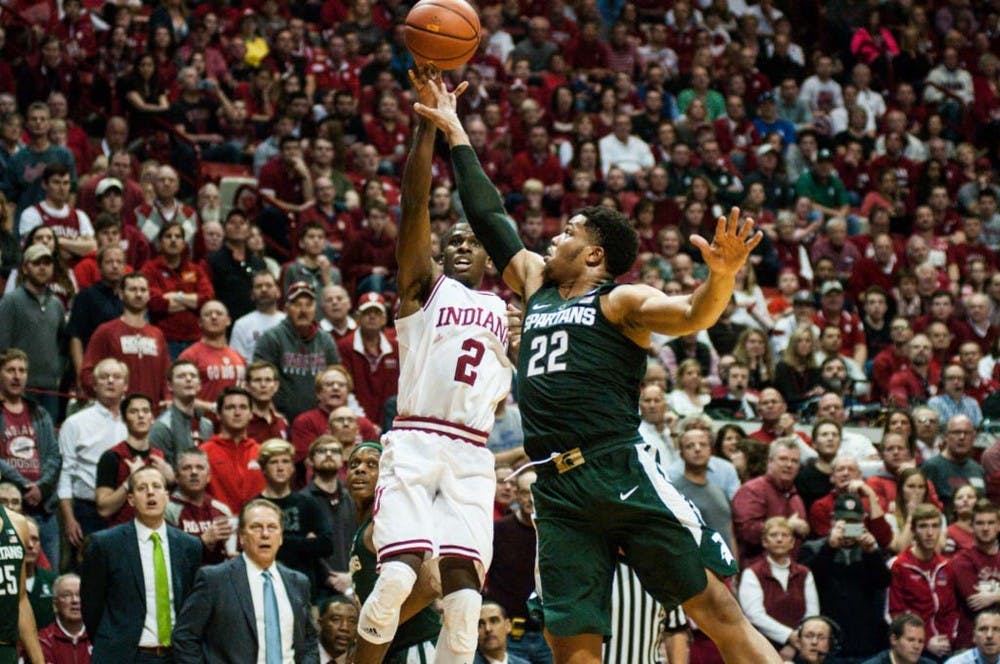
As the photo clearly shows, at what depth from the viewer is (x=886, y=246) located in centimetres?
1758

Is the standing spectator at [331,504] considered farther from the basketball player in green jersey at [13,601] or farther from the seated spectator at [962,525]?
the seated spectator at [962,525]

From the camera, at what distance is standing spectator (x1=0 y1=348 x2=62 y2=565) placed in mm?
10586

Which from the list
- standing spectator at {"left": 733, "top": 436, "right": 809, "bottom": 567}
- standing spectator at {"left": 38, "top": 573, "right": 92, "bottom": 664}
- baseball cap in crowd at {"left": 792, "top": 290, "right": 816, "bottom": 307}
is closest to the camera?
standing spectator at {"left": 38, "top": 573, "right": 92, "bottom": 664}

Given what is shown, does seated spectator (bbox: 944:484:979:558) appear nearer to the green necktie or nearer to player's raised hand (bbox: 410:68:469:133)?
the green necktie

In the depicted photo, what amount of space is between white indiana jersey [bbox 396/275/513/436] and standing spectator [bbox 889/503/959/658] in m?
5.02

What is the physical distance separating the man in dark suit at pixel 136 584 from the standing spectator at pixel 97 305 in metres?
2.91

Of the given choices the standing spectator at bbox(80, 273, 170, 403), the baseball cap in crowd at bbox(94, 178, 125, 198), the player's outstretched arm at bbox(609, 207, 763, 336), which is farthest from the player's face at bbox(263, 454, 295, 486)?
the player's outstretched arm at bbox(609, 207, 763, 336)

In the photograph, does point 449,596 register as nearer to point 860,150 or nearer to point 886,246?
point 886,246

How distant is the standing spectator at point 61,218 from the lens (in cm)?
1329

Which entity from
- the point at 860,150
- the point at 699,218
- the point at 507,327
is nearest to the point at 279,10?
the point at 699,218

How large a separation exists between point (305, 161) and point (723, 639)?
35.4 feet

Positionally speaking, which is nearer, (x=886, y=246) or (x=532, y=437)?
(x=532, y=437)

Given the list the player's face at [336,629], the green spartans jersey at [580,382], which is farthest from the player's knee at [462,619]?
the player's face at [336,629]

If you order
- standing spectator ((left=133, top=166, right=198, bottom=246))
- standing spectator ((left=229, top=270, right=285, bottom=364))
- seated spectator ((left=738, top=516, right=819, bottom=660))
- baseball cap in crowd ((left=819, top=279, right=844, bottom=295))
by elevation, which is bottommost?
seated spectator ((left=738, top=516, right=819, bottom=660))
